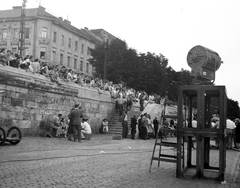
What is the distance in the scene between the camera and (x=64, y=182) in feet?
22.1

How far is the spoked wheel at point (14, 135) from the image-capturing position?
42.7 ft

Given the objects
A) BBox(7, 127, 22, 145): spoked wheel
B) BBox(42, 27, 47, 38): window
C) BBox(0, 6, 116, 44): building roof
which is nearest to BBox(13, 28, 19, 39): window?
BBox(0, 6, 116, 44): building roof

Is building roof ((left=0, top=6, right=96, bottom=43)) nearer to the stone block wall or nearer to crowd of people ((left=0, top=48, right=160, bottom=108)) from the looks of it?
crowd of people ((left=0, top=48, right=160, bottom=108))

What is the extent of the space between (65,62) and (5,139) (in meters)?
53.6

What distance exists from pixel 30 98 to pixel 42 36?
44.7 meters

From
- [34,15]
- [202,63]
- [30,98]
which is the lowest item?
[30,98]

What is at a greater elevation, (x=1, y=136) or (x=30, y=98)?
(x=30, y=98)

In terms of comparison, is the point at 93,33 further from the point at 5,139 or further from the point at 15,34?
the point at 5,139

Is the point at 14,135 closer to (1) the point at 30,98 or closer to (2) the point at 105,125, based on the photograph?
(1) the point at 30,98

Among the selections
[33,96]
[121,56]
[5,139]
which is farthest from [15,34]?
[5,139]

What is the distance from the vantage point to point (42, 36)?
197 feet

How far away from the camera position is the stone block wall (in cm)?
1616

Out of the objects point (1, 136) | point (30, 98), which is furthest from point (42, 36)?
point (1, 136)

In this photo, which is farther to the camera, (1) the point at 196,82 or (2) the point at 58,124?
(2) the point at 58,124
